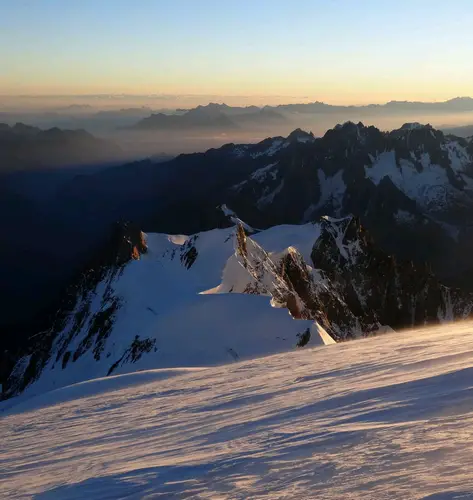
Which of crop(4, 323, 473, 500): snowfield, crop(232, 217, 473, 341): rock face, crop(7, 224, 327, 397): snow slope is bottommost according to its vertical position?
crop(232, 217, 473, 341): rock face

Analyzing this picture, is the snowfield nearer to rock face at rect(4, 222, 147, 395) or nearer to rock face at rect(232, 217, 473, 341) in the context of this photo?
rock face at rect(4, 222, 147, 395)

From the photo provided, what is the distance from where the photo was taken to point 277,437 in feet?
30.8

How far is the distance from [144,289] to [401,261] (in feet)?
226

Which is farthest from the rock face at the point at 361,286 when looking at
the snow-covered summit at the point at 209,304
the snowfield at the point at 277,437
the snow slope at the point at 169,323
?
the snowfield at the point at 277,437

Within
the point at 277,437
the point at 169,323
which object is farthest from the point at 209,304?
the point at 277,437

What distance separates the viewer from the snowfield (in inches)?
276

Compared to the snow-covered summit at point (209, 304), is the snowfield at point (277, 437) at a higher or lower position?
higher

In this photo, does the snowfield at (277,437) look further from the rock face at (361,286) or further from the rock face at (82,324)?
the rock face at (361,286)

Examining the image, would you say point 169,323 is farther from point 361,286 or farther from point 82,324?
point 361,286

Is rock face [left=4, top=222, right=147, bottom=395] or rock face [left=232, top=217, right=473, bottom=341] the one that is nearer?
rock face [left=4, top=222, right=147, bottom=395]

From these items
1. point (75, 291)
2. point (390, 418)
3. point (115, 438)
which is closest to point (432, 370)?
point (390, 418)

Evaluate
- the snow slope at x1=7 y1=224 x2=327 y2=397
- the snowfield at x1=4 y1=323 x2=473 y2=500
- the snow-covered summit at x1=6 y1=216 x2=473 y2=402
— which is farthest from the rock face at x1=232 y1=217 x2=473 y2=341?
the snowfield at x1=4 y1=323 x2=473 y2=500

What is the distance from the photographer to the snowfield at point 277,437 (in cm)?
700

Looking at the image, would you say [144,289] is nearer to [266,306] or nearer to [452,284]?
[266,306]
